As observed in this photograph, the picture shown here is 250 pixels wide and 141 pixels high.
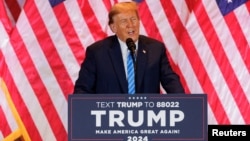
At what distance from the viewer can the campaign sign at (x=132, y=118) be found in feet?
8.13

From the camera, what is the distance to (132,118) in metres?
2.49

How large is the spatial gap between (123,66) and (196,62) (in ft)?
3.78

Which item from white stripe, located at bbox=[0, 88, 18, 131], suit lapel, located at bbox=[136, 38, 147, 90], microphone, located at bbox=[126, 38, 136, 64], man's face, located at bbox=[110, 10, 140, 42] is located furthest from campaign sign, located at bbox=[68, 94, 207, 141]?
white stripe, located at bbox=[0, 88, 18, 131]

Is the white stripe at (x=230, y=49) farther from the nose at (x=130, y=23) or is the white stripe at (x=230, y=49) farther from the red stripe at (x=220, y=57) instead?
the nose at (x=130, y=23)

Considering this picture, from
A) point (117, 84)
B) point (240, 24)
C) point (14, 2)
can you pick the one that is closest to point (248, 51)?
point (240, 24)

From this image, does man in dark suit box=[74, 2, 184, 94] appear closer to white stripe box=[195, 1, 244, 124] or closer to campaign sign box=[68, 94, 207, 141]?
campaign sign box=[68, 94, 207, 141]

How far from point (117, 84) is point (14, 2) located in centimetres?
156

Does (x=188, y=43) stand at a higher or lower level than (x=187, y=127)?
higher

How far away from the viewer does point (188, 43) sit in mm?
4234

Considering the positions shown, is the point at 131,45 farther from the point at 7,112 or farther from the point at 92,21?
the point at 7,112

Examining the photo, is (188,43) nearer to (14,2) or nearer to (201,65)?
(201,65)

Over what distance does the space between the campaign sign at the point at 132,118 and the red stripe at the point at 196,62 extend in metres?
1.75

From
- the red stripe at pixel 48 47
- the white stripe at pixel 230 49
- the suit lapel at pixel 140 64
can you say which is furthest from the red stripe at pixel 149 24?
the suit lapel at pixel 140 64

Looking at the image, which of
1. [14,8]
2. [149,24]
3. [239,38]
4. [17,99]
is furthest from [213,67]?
[14,8]
